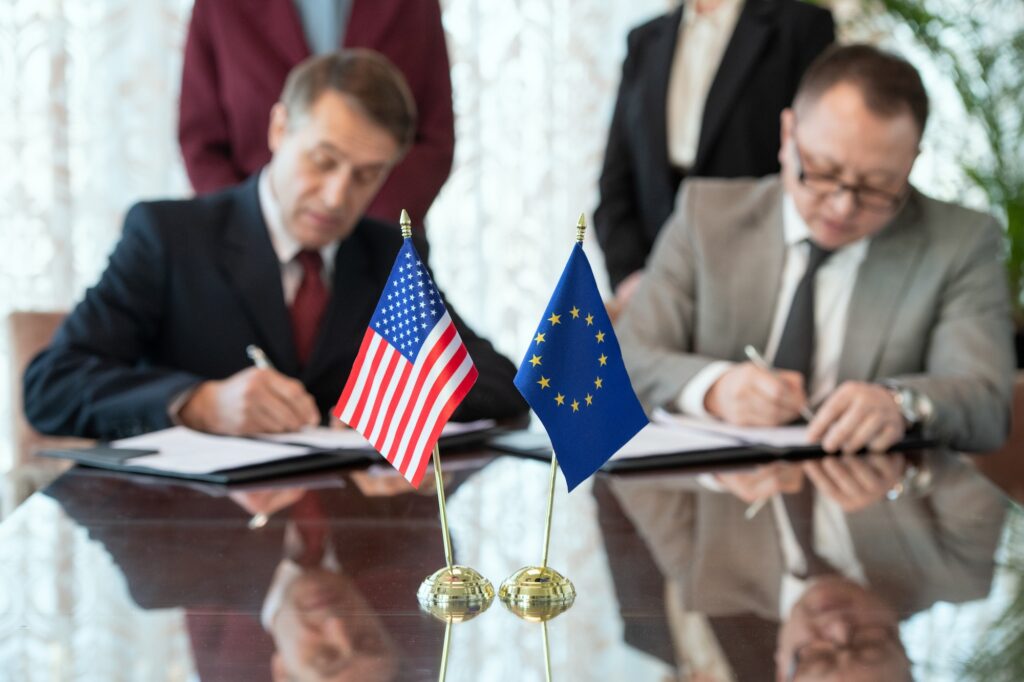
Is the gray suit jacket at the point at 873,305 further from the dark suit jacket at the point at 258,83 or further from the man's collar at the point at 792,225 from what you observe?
the dark suit jacket at the point at 258,83

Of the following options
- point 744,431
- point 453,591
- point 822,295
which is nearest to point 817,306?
point 822,295

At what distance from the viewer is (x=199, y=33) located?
393 cm

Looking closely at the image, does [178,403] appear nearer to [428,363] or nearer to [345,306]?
Answer: [345,306]

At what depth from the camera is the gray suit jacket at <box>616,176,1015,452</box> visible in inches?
111

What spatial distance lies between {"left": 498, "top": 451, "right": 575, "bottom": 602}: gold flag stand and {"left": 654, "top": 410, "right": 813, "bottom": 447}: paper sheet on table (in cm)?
106


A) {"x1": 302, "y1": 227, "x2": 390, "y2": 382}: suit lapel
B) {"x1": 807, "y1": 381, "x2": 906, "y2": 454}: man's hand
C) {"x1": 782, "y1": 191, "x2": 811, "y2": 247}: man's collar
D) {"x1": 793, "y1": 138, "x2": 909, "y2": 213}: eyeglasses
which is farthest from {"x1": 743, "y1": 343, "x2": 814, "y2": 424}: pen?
{"x1": 302, "y1": 227, "x2": 390, "y2": 382}: suit lapel

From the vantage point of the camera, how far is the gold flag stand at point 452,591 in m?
1.31

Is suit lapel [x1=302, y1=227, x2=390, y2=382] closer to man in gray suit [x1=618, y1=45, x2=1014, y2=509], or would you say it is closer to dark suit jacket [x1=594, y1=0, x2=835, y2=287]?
man in gray suit [x1=618, y1=45, x2=1014, y2=509]

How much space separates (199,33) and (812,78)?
1.94m

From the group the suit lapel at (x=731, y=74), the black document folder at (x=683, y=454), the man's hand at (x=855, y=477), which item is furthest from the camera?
the suit lapel at (x=731, y=74)

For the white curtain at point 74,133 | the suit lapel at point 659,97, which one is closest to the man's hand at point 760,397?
the suit lapel at point 659,97

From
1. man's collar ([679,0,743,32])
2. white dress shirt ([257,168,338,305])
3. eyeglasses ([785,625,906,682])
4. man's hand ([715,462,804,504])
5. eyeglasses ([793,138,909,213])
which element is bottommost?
man's hand ([715,462,804,504])

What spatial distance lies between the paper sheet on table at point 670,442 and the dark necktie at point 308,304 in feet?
2.87

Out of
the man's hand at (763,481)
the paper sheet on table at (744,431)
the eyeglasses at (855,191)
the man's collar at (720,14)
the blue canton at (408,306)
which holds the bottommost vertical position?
the paper sheet on table at (744,431)
